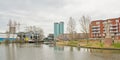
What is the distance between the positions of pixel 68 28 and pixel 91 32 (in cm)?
4347

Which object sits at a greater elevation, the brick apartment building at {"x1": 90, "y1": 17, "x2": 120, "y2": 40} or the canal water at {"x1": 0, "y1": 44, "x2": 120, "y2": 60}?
the brick apartment building at {"x1": 90, "y1": 17, "x2": 120, "y2": 40}

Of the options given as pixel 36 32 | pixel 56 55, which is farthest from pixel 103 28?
pixel 56 55

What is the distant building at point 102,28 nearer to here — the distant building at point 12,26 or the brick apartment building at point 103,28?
the brick apartment building at point 103,28

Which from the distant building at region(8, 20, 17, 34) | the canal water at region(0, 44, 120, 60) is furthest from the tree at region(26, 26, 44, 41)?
the canal water at region(0, 44, 120, 60)

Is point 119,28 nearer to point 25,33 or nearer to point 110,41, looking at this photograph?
point 110,41

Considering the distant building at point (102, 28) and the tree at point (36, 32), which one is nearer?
the distant building at point (102, 28)

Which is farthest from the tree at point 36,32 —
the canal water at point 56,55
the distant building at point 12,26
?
the canal water at point 56,55

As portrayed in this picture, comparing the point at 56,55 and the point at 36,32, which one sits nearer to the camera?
the point at 56,55

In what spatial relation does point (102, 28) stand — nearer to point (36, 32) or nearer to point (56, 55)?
point (36, 32)

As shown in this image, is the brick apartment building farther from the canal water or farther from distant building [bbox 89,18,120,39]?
the canal water

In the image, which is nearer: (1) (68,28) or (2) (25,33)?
(1) (68,28)

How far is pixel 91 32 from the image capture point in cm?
12506

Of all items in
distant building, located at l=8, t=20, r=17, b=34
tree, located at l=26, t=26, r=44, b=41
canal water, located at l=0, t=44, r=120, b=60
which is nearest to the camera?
canal water, located at l=0, t=44, r=120, b=60

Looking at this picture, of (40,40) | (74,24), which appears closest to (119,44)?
(74,24)
